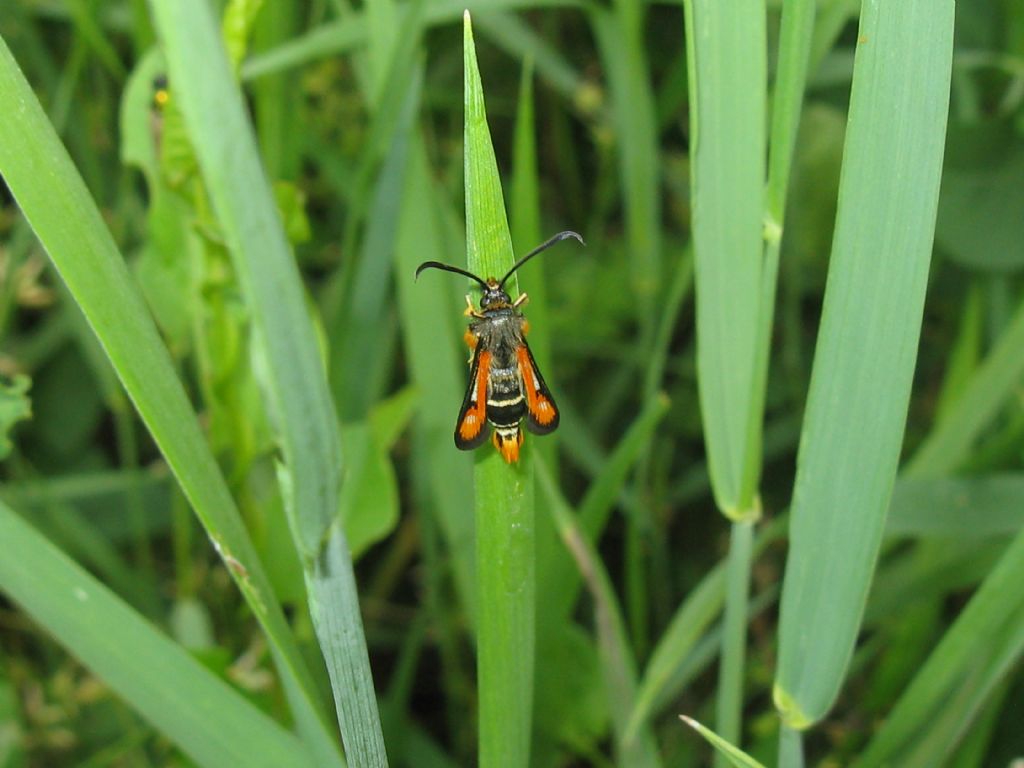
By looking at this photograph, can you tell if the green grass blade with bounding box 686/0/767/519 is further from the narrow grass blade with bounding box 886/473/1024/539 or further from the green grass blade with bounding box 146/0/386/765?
the narrow grass blade with bounding box 886/473/1024/539

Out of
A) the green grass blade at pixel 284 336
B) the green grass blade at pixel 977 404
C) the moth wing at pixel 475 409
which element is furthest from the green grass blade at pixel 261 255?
the green grass blade at pixel 977 404

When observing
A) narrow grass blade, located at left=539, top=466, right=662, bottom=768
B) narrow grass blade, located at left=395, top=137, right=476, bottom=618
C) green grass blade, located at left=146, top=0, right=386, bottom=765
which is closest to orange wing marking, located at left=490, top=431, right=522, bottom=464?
green grass blade, located at left=146, top=0, right=386, bottom=765

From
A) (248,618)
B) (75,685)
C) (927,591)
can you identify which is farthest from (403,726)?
(927,591)

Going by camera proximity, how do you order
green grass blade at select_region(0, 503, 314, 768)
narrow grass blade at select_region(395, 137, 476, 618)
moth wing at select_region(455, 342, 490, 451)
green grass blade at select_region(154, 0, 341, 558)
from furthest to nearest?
narrow grass blade at select_region(395, 137, 476, 618) → moth wing at select_region(455, 342, 490, 451) → green grass blade at select_region(0, 503, 314, 768) → green grass blade at select_region(154, 0, 341, 558)

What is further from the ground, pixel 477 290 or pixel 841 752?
pixel 477 290

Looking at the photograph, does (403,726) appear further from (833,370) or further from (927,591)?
(833,370)

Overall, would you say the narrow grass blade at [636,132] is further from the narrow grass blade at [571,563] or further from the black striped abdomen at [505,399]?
the black striped abdomen at [505,399]

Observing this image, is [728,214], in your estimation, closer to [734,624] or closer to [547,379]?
[734,624]
